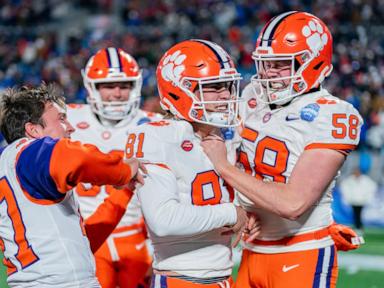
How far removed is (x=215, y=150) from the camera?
11.8 feet

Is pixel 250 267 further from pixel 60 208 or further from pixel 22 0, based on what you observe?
pixel 22 0

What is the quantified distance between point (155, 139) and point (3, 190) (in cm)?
74

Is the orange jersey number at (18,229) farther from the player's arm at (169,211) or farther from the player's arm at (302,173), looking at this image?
the player's arm at (302,173)

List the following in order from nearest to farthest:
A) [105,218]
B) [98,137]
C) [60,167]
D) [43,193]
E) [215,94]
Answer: [60,167]
[43,193]
[215,94]
[105,218]
[98,137]

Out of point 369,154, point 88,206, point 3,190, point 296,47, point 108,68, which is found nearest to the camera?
point 3,190

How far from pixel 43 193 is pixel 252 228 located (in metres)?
1.16

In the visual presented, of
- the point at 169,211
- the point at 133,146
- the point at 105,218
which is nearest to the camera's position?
the point at 169,211

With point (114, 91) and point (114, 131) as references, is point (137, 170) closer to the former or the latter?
point (114, 131)

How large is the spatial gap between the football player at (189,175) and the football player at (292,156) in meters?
0.12

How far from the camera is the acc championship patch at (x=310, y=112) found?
369 centimetres

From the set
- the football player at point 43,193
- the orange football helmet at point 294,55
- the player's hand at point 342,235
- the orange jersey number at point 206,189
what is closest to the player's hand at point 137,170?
the football player at point 43,193

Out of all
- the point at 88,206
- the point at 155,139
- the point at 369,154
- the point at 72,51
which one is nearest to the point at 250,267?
the point at 155,139

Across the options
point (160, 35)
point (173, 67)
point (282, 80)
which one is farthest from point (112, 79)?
point (160, 35)

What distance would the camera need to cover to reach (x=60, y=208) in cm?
334
